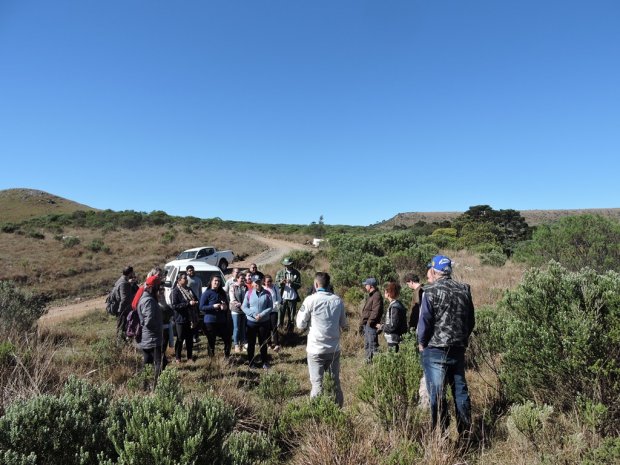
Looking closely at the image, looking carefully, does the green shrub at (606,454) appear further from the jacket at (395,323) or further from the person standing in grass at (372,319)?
the person standing in grass at (372,319)

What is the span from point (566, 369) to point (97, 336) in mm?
8871

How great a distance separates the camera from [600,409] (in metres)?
2.85

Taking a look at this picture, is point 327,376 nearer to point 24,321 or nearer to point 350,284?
point 24,321

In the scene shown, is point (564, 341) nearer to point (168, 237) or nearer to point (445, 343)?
point (445, 343)

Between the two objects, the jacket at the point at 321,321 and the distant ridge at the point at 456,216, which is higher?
the distant ridge at the point at 456,216

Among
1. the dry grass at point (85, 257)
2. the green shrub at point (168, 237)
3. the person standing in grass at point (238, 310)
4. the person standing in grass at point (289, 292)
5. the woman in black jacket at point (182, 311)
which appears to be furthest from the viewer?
the green shrub at point (168, 237)

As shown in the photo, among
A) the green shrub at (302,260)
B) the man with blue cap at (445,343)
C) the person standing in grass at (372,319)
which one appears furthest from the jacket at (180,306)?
the green shrub at (302,260)

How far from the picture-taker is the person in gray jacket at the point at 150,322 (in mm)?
5105

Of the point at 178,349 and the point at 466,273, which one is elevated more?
the point at 466,273

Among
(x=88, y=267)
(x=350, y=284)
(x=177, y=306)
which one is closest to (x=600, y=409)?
(x=177, y=306)

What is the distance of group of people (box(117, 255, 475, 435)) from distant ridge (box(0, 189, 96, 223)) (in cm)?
6972

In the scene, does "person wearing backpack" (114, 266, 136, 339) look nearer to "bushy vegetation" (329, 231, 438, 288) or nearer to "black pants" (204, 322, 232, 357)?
"black pants" (204, 322, 232, 357)

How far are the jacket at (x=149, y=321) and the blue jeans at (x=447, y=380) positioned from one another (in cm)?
355

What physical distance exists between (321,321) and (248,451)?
1863 mm
